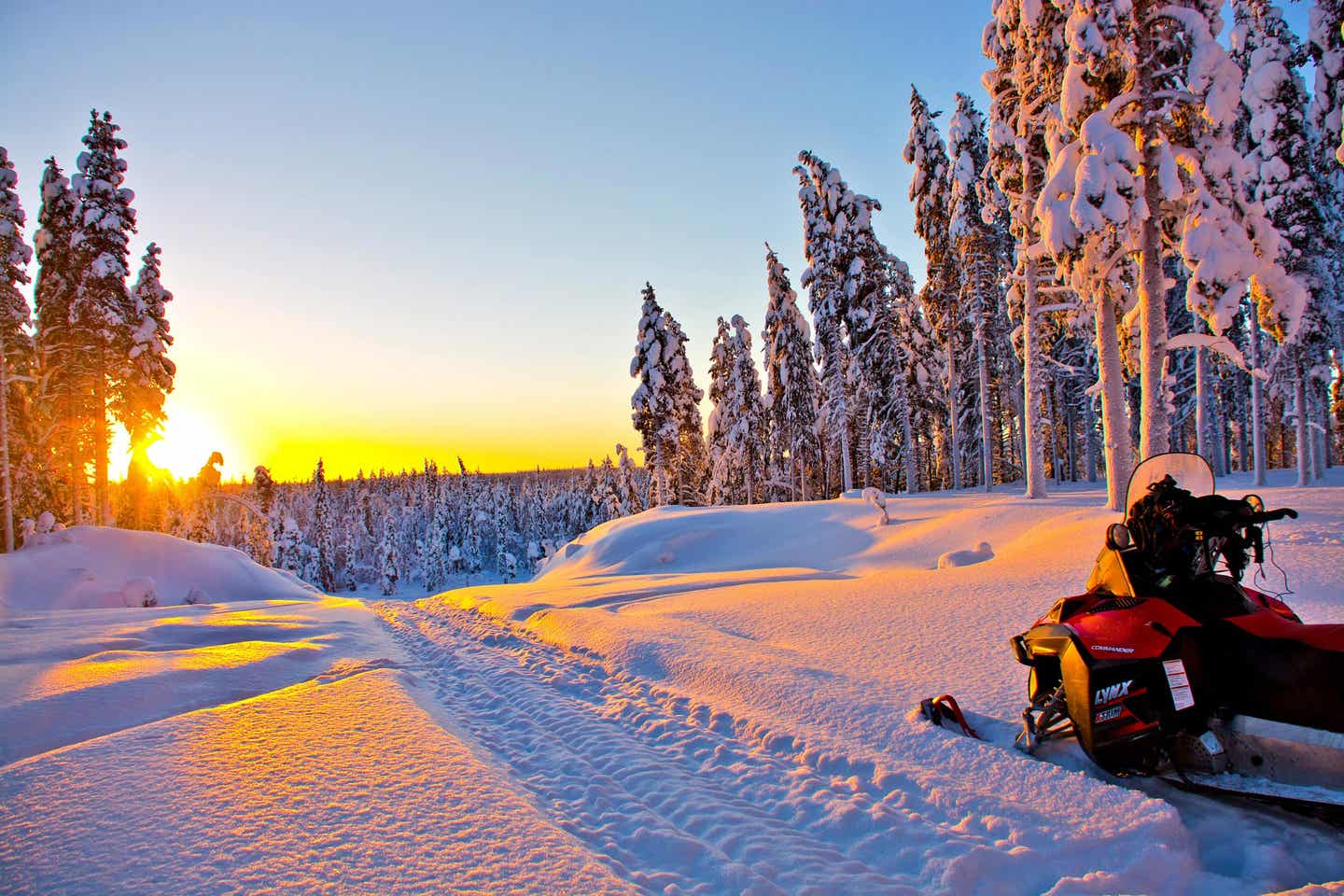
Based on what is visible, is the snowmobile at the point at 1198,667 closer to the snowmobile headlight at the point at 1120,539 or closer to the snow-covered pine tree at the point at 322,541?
the snowmobile headlight at the point at 1120,539

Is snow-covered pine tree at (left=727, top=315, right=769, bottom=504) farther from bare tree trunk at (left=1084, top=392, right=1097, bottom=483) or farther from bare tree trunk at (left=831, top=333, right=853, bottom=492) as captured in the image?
bare tree trunk at (left=1084, top=392, right=1097, bottom=483)

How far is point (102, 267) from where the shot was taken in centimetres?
2430

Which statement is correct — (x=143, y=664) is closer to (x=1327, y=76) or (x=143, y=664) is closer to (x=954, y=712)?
(x=954, y=712)

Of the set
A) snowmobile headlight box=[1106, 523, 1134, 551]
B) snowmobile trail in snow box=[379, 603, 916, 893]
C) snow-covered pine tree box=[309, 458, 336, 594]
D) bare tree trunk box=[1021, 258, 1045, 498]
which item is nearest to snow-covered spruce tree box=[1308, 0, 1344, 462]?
bare tree trunk box=[1021, 258, 1045, 498]

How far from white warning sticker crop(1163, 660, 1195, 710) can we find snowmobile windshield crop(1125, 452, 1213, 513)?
1165 mm

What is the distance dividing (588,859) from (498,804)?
83 centimetres

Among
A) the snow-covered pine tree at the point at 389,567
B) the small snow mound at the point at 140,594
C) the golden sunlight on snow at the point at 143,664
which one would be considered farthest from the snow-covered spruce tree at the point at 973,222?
the snow-covered pine tree at the point at 389,567

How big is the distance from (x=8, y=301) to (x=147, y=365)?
187 inches

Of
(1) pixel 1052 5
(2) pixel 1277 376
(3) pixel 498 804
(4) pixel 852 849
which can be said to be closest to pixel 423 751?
(3) pixel 498 804

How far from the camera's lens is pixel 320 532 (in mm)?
60469

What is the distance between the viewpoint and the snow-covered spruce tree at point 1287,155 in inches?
810

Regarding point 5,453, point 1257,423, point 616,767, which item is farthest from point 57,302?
point 1257,423

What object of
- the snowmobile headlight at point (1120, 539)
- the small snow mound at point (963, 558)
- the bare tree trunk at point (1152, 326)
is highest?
the bare tree trunk at point (1152, 326)

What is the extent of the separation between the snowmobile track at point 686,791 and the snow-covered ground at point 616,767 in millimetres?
21
